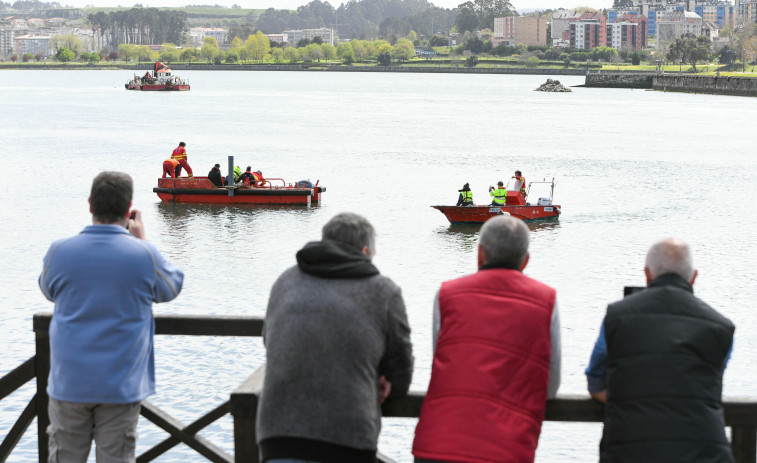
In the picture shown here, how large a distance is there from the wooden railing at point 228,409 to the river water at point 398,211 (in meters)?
8.23

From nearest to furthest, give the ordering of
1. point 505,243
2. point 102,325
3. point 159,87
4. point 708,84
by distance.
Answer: point 505,243 < point 102,325 < point 708,84 < point 159,87

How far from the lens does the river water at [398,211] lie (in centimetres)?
1906

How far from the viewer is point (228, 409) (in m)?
5.24

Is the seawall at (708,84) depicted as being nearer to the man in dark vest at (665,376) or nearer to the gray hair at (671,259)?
the gray hair at (671,259)

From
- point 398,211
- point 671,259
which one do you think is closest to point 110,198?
point 671,259

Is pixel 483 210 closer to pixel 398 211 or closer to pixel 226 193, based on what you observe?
pixel 398 211

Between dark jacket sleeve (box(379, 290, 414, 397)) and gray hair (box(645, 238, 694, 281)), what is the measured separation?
111 cm

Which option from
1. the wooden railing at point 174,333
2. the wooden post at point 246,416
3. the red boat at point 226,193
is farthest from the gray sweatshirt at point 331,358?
the red boat at point 226,193

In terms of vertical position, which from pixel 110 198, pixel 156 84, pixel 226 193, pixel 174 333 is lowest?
pixel 226 193

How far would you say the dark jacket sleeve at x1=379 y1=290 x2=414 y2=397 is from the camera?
167 inches

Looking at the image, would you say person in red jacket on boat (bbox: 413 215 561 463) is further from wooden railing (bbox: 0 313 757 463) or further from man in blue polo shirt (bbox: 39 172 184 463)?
man in blue polo shirt (bbox: 39 172 184 463)

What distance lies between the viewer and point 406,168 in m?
61.6

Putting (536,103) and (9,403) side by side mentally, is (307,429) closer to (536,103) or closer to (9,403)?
(9,403)

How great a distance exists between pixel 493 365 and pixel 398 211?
38.8 meters
